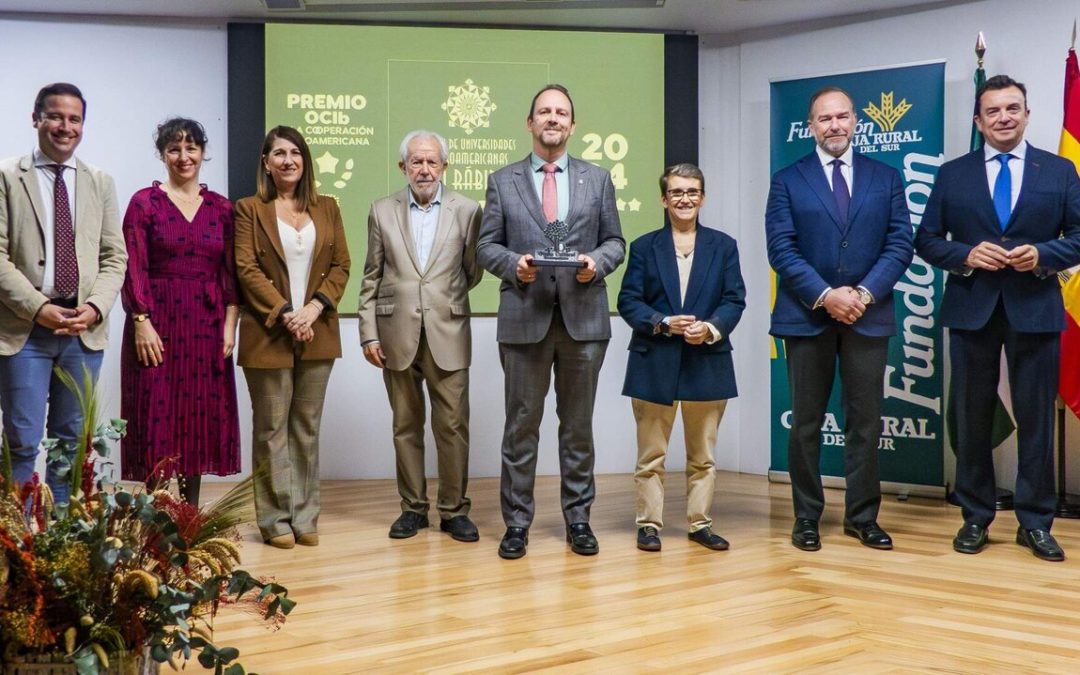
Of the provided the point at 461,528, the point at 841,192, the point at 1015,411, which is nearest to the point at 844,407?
the point at 1015,411

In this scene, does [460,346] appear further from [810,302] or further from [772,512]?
[772,512]

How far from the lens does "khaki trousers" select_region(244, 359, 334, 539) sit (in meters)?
4.18

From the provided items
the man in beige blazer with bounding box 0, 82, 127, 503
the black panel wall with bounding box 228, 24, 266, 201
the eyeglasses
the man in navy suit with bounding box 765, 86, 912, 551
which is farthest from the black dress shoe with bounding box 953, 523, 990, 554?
the black panel wall with bounding box 228, 24, 266, 201

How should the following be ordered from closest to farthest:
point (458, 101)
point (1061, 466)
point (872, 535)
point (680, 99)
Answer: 1. point (872, 535)
2. point (1061, 466)
3. point (458, 101)
4. point (680, 99)

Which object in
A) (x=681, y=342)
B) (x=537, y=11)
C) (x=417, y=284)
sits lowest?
(x=681, y=342)

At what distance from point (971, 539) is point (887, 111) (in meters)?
2.37

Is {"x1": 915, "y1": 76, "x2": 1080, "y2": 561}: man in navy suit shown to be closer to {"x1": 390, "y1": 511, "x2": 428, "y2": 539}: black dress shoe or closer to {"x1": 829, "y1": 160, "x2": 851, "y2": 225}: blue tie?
{"x1": 829, "y1": 160, "x2": 851, "y2": 225}: blue tie

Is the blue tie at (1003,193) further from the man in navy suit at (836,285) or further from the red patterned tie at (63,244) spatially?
the red patterned tie at (63,244)

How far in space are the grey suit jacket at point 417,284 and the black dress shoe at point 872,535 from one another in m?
1.62

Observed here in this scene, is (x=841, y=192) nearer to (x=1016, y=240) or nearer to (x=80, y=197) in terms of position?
(x=1016, y=240)

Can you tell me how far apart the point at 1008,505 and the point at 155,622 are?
4214mm

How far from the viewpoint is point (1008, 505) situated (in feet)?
16.4

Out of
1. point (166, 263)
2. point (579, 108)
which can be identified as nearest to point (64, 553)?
point (166, 263)

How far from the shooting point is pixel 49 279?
378 cm
